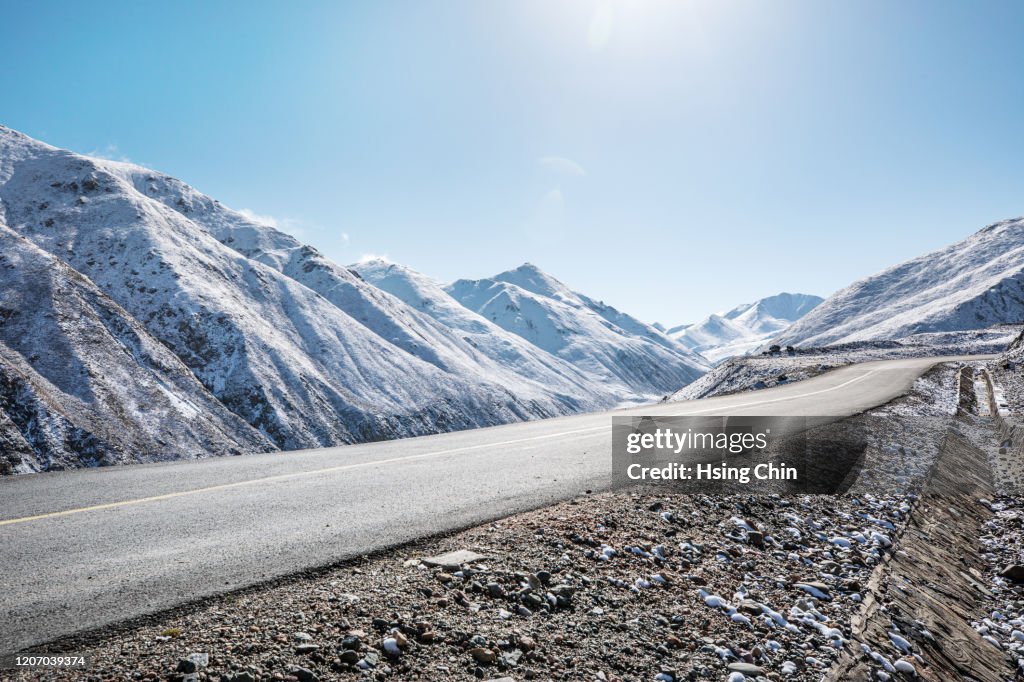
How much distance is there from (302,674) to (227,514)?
413 centimetres

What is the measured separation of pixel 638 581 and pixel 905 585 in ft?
13.6

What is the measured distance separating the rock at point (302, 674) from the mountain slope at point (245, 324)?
57.0 meters

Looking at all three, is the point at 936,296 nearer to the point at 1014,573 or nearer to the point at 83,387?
the point at 1014,573

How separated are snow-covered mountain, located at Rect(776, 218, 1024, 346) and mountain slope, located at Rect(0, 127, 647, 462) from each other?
318 feet

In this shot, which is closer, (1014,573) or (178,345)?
(1014,573)

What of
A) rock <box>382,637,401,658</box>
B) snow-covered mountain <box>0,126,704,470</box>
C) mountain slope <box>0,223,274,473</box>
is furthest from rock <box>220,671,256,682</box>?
snow-covered mountain <box>0,126,704,470</box>

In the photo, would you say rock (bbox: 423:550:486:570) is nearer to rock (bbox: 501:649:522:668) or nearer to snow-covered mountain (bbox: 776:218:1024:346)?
rock (bbox: 501:649:522:668)

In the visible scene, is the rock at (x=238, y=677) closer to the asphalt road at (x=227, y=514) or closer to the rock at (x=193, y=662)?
the rock at (x=193, y=662)

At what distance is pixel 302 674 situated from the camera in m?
3.34

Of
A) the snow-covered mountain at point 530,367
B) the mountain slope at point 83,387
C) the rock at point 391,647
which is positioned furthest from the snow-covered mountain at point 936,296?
the rock at point 391,647

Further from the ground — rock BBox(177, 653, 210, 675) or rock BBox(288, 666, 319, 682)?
rock BBox(177, 653, 210, 675)

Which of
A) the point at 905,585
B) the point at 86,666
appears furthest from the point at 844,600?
the point at 86,666

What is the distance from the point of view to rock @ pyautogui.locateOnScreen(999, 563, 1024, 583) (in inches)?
320

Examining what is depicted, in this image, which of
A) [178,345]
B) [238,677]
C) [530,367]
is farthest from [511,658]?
[530,367]
